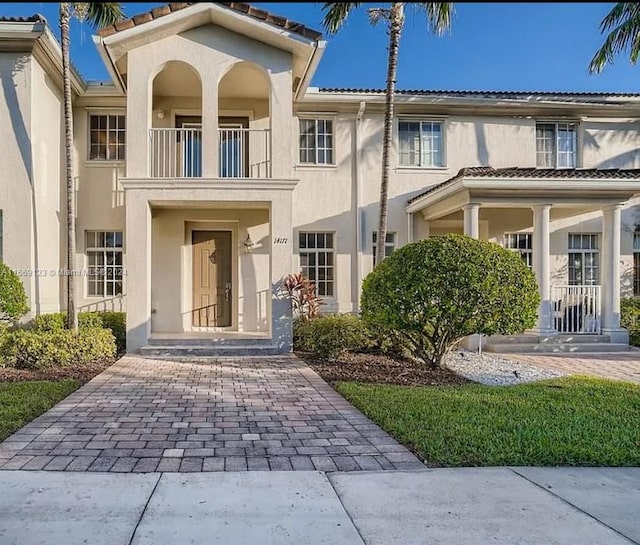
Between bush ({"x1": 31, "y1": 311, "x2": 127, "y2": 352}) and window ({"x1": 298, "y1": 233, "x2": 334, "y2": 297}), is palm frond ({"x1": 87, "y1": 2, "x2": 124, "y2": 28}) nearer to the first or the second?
bush ({"x1": 31, "y1": 311, "x2": 127, "y2": 352})

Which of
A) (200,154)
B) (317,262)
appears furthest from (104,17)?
(317,262)

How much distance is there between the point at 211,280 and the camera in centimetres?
1316

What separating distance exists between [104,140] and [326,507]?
1230cm

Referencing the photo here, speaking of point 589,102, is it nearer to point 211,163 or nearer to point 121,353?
point 211,163

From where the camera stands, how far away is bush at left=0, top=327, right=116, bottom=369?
9.23 metres

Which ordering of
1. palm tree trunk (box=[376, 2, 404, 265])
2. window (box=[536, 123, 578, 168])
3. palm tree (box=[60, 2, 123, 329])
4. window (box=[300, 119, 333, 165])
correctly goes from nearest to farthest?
palm tree (box=[60, 2, 123, 329]), palm tree trunk (box=[376, 2, 404, 265]), window (box=[300, 119, 333, 165]), window (box=[536, 123, 578, 168])

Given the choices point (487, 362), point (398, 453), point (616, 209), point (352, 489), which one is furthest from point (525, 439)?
point (616, 209)

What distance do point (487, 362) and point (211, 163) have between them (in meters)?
7.42

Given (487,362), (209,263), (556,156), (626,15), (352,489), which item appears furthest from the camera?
(556,156)

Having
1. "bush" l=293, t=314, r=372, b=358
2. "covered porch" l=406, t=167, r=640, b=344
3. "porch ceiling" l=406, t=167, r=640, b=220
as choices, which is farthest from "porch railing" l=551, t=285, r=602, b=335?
"bush" l=293, t=314, r=372, b=358

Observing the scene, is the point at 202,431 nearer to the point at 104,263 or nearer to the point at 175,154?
the point at 175,154

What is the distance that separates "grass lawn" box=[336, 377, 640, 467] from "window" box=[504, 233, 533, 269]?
624cm

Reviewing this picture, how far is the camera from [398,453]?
479cm

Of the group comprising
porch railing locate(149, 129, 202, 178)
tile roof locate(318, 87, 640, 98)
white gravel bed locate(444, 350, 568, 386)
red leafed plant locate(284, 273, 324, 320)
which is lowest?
white gravel bed locate(444, 350, 568, 386)
